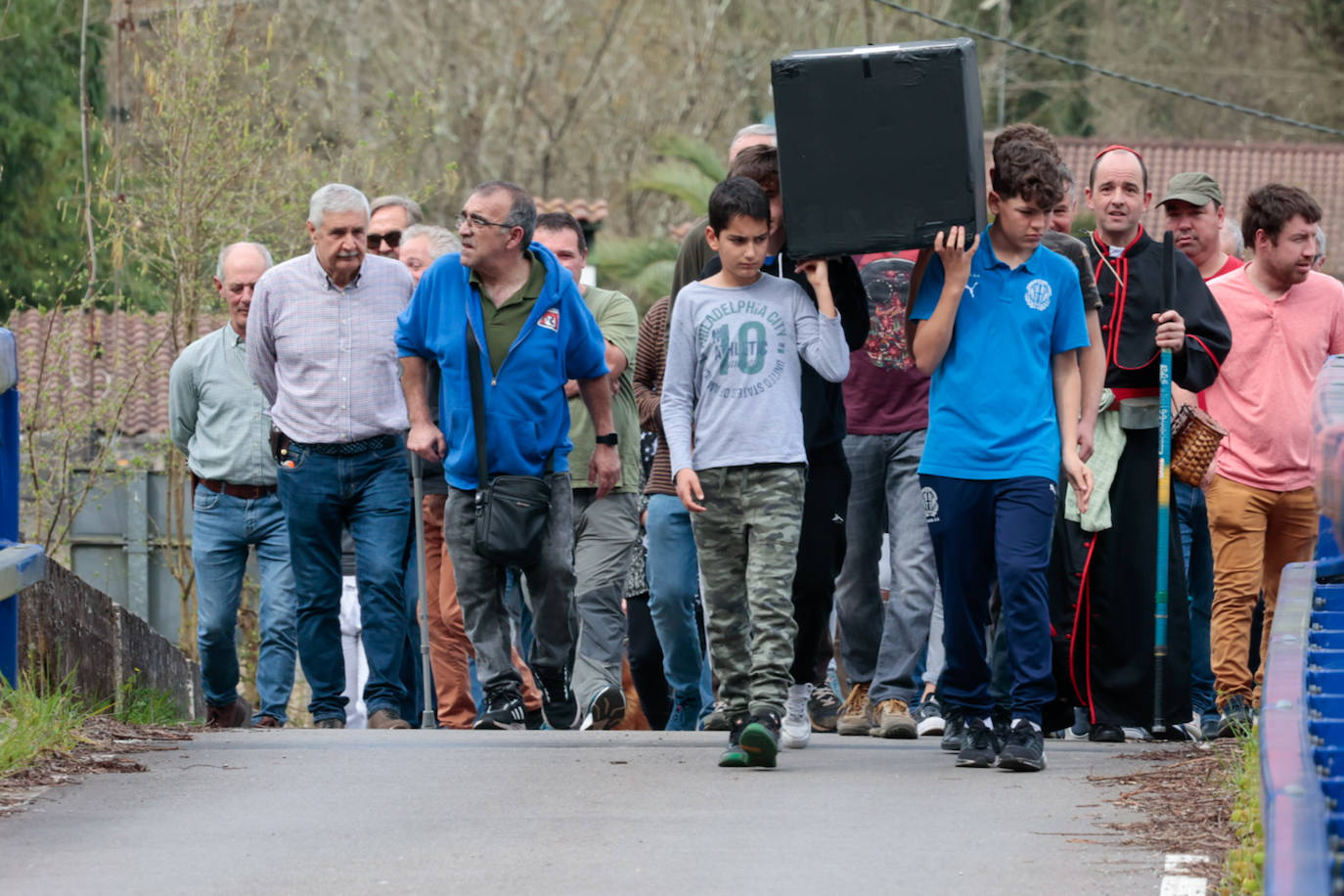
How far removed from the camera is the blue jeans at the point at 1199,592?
9.27m

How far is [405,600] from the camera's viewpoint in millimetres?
10422

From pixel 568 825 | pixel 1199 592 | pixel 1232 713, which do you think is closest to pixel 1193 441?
pixel 1199 592

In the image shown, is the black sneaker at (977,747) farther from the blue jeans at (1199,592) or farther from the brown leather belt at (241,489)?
the brown leather belt at (241,489)

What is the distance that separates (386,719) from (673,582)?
4.36 feet

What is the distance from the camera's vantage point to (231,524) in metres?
10.8

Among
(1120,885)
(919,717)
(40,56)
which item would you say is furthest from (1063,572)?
(40,56)

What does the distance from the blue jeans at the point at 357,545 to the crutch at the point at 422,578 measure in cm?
24

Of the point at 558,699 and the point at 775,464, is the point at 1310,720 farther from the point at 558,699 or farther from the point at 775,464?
the point at 558,699

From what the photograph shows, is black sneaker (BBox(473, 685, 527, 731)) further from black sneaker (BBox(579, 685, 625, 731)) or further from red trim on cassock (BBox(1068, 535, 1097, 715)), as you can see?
red trim on cassock (BBox(1068, 535, 1097, 715))

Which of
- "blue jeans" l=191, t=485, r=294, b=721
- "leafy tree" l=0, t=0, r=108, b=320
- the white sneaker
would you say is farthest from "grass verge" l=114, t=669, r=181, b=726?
"leafy tree" l=0, t=0, r=108, b=320

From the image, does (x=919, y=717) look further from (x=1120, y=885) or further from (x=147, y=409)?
(x=147, y=409)

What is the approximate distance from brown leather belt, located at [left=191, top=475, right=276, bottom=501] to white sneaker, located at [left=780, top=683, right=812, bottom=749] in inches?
137

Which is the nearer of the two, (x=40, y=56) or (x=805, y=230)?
(x=805, y=230)

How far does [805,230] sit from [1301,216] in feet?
8.91
